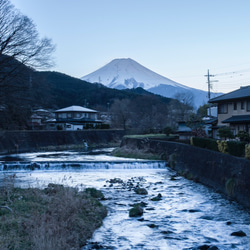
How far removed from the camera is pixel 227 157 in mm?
13594

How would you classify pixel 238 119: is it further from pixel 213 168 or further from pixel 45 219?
pixel 45 219

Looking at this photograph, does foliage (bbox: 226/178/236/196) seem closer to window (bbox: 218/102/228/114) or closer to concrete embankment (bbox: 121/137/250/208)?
concrete embankment (bbox: 121/137/250/208)

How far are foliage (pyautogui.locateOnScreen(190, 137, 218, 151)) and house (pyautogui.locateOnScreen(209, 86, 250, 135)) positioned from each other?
567 centimetres

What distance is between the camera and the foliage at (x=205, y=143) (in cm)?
1656

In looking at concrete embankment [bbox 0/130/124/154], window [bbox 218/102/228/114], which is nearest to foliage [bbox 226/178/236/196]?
window [bbox 218/102/228/114]

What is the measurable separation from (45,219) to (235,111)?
22.3 metres

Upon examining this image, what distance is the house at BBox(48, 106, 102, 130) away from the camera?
5569cm

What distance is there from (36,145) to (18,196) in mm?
30092

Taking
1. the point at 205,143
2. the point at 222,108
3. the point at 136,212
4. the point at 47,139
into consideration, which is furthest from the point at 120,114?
the point at 136,212

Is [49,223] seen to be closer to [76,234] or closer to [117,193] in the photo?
[76,234]

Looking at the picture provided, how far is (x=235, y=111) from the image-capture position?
26141 mm

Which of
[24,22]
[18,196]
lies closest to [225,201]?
[18,196]

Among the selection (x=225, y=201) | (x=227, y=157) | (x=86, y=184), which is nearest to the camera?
(x=225, y=201)

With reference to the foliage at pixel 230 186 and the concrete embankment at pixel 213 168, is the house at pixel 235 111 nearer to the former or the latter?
the concrete embankment at pixel 213 168
